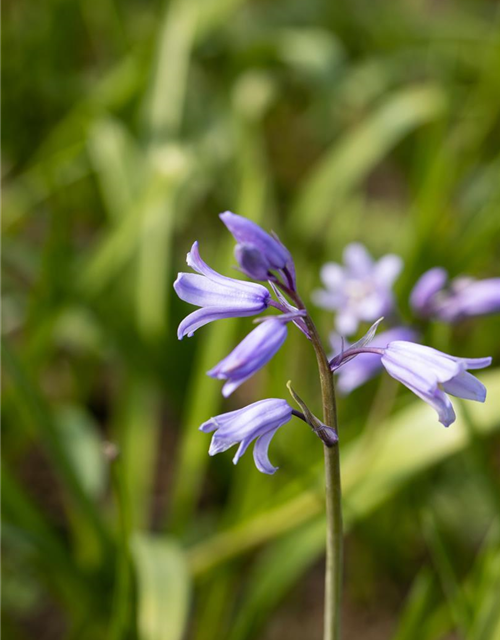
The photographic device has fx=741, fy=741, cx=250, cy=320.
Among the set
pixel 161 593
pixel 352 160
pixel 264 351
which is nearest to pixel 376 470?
pixel 161 593

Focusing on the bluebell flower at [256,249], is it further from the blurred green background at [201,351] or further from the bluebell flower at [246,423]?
the blurred green background at [201,351]

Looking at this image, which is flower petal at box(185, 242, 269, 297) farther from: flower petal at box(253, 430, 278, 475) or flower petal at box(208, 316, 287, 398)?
flower petal at box(253, 430, 278, 475)

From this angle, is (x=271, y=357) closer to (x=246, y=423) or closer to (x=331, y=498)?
(x=246, y=423)

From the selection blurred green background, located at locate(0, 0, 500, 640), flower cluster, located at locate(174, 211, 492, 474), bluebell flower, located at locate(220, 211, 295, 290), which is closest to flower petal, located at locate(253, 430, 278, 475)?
flower cluster, located at locate(174, 211, 492, 474)

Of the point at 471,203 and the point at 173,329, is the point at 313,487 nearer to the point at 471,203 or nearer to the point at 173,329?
the point at 173,329

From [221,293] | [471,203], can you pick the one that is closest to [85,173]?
[471,203]

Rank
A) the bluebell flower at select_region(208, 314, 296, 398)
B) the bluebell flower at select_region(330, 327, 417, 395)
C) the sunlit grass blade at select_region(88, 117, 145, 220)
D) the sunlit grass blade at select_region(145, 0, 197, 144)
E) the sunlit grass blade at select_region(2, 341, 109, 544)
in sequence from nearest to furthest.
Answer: the bluebell flower at select_region(208, 314, 296, 398) < the bluebell flower at select_region(330, 327, 417, 395) < the sunlit grass blade at select_region(2, 341, 109, 544) < the sunlit grass blade at select_region(88, 117, 145, 220) < the sunlit grass blade at select_region(145, 0, 197, 144)
